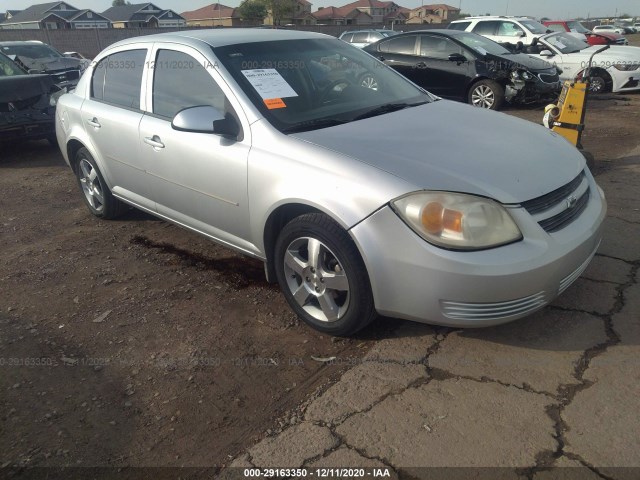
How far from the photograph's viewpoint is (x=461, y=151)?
2801 mm

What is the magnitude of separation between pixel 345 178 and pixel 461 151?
0.68 m

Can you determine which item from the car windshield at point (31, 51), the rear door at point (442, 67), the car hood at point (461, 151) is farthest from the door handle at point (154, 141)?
the car windshield at point (31, 51)

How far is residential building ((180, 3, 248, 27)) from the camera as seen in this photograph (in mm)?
68438

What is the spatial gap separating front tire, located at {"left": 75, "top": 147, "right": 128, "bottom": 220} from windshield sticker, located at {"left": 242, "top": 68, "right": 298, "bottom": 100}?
6.68 feet

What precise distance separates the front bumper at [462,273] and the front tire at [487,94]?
7581mm

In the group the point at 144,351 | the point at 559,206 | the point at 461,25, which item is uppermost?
the point at 461,25

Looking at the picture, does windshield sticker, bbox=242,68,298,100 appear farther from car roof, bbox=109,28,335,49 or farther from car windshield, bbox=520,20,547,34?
car windshield, bbox=520,20,547,34

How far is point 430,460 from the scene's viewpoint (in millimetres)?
2113

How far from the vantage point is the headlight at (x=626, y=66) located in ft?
36.3

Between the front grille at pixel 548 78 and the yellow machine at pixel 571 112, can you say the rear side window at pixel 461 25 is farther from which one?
the yellow machine at pixel 571 112

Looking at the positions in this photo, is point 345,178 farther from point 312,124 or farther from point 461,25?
point 461,25

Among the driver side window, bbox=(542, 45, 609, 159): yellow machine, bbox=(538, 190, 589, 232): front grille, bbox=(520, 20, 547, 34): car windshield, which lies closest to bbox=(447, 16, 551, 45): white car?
bbox=(520, 20, 547, 34): car windshield

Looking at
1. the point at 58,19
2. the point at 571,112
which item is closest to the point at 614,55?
the point at 571,112

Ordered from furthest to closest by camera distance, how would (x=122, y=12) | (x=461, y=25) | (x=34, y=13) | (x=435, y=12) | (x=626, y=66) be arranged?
(x=435, y=12) < (x=122, y=12) < (x=34, y=13) < (x=461, y=25) < (x=626, y=66)
